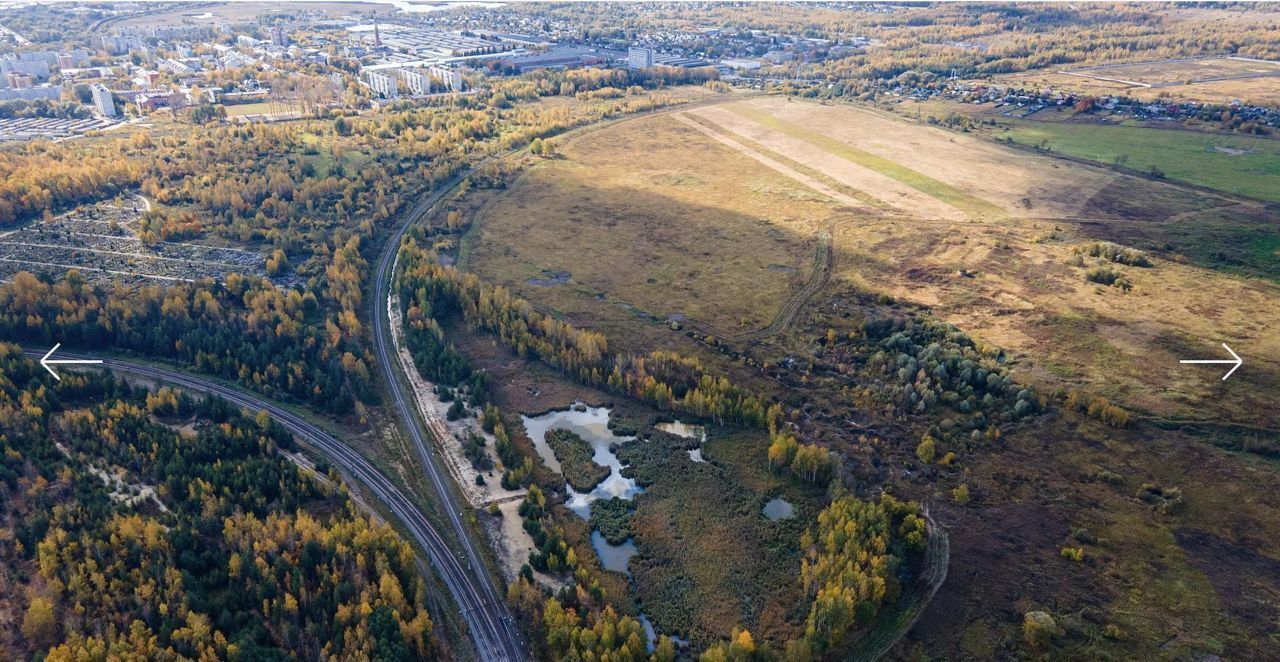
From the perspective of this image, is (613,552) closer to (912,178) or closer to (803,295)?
(803,295)

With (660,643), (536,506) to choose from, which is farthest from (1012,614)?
(536,506)

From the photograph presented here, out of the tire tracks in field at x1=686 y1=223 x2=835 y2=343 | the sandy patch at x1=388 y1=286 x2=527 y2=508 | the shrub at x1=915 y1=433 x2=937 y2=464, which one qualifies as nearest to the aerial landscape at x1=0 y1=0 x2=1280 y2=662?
the sandy patch at x1=388 y1=286 x2=527 y2=508

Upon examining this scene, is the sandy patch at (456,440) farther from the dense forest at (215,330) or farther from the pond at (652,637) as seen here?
the pond at (652,637)

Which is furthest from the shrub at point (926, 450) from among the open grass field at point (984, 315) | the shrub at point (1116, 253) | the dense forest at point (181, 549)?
the shrub at point (1116, 253)

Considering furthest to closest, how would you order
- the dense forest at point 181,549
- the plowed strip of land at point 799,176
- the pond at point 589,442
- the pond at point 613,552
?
the plowed strip of land at point 799,176 → the pond at point 589,442 → the pond at point 613,552 → the dense forest at point 181,549

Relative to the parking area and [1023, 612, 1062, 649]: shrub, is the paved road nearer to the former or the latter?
the parking area

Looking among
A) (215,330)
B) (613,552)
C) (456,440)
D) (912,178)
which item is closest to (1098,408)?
(613,552)
